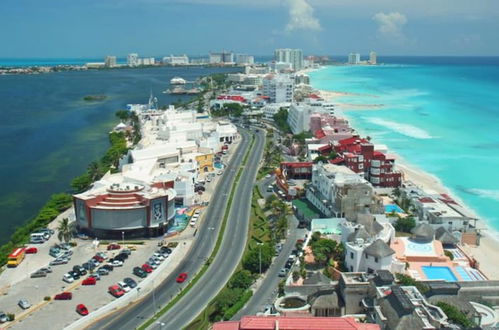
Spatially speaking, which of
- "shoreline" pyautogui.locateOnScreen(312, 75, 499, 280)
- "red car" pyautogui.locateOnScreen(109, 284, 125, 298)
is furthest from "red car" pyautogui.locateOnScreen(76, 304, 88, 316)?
"shoreline" pyautogui.locateOnScreen(312, 75, 499, 280)

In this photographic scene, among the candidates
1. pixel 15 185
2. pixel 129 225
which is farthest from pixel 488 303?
pixel 15 185

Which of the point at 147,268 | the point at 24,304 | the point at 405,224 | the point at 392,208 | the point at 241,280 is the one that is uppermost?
the point at 405,224

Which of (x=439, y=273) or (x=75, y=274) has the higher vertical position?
(x=439, y=273)

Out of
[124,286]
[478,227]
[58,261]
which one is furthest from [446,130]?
[58,261]

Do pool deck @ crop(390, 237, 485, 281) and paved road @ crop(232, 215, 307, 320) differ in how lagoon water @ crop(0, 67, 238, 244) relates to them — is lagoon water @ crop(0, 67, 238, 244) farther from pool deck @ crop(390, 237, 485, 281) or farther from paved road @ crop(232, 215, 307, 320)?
pool deck @ crop(390, 237, 485, 281)

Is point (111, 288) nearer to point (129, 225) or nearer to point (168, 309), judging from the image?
point (168, 309)

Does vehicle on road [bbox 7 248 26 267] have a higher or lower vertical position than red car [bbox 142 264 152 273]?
lower

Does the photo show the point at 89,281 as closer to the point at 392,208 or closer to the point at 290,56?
the point at 392,208
